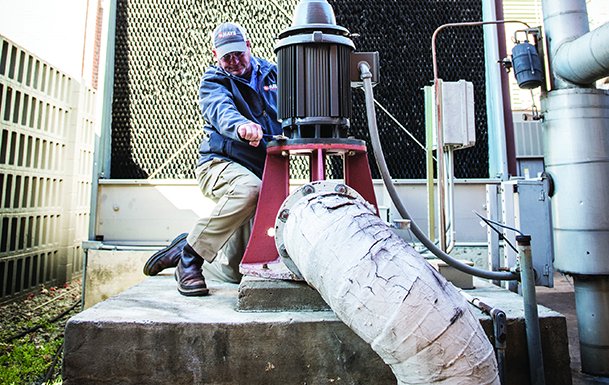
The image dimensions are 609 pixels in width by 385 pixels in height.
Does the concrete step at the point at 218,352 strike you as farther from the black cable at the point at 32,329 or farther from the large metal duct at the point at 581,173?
the black cable at the point at 32,329

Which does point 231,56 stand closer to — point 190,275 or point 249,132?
point 249,132

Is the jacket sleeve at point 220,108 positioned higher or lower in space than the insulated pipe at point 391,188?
higher

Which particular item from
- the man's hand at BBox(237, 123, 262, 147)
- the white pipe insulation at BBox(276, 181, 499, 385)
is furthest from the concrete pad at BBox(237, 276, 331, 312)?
the man's hand at BBox(237, 123, 262, 147)

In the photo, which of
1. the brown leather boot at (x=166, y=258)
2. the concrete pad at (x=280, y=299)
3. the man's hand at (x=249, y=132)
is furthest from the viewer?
the brown leather boot at (x=166, y=258)

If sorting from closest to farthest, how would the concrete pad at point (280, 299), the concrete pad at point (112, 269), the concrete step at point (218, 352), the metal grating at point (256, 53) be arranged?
the concrete step at point (218, 352) → the concrete pad at point (280, 299) → the concrete pad at point (112, 269) → the metal grating at point (256, 53)

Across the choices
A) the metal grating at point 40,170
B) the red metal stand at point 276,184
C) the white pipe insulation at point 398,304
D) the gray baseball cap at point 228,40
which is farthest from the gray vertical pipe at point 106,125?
the white pipe insulation at point 398,304

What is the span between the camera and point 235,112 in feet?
8.40

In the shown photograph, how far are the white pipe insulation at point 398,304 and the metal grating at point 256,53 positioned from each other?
3.14m

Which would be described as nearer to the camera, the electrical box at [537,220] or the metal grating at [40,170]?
the electrical box at [537,220]

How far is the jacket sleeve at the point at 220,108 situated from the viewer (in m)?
2.50

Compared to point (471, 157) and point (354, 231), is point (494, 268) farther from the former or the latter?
point (354, 231)

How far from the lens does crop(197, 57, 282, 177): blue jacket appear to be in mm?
2625

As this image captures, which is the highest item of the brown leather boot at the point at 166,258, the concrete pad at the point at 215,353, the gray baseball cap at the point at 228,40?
the gray baseball cap at the point at 228,40

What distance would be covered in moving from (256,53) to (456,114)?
96.9 inches
